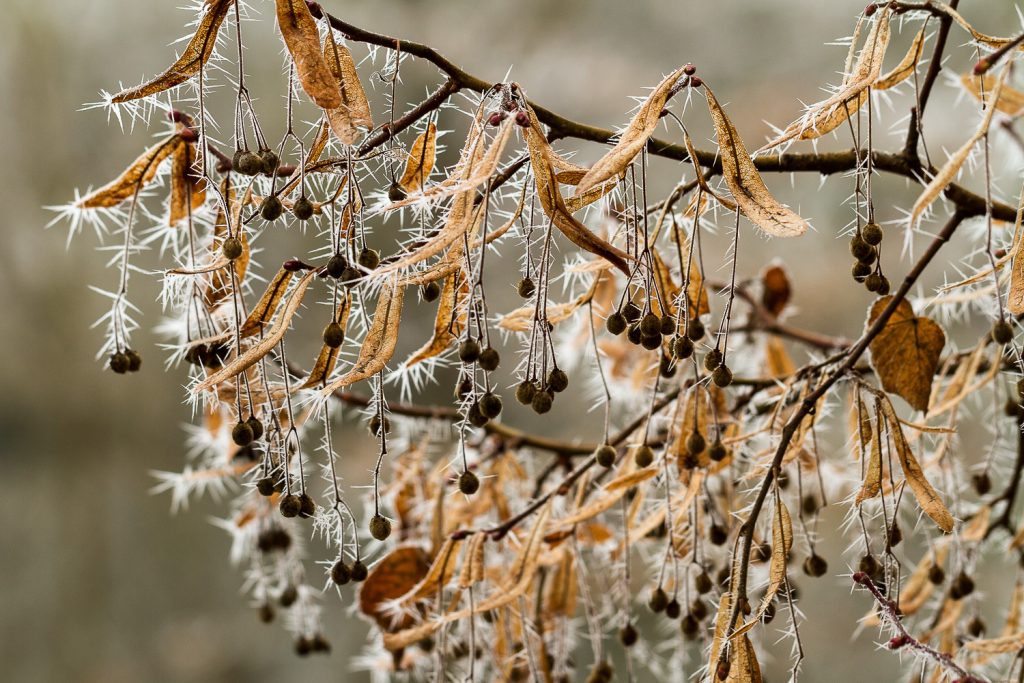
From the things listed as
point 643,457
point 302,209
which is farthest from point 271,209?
point 643,457

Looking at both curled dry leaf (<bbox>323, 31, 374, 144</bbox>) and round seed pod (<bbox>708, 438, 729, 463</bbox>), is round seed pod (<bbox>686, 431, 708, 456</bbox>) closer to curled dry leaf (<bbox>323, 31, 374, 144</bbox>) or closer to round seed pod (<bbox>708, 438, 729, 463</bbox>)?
round seed pod (<bbox>708, 438, 729, 463</bbox>)

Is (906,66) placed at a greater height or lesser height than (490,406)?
greater

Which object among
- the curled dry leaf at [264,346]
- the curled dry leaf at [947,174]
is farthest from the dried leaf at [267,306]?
the curled dry leaf at [947,174]

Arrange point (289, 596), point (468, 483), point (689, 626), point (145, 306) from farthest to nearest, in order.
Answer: point (145, 306) → point (289, 596) → point (689, 626) → point (468, 483)

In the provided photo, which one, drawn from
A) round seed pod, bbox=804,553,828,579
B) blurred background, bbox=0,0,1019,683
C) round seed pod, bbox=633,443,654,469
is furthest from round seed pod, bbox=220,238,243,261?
blurred background, bbox=0,0,1019,683

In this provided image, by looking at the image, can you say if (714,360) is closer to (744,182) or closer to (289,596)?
(744,182)

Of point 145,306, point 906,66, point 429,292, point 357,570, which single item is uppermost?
point 145,306

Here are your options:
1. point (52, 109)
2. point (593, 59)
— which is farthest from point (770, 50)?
point (52, 109)
